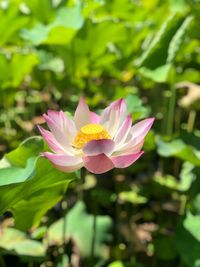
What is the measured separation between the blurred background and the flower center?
190 millimetres

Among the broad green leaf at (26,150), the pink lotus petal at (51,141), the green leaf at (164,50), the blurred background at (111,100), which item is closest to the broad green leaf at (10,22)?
the blurred background at (111,100)

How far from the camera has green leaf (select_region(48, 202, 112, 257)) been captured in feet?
3.84

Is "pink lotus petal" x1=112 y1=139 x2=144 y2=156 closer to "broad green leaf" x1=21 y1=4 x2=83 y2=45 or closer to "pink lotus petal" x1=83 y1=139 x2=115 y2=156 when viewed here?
"pink lotus petal" x1=83 y1=139 x2=115 y2=156

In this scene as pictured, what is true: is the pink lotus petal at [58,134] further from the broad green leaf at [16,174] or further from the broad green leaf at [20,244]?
the broad green leaf at [20,244]

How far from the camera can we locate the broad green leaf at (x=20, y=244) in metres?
1.03

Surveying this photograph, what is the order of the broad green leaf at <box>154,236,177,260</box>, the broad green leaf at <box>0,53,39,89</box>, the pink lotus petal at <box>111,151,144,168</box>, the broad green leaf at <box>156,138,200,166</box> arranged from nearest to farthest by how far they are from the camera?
the pink lotus petal at <box>111,151,144,168</box> → the broad green leaf at <box>156,138,200,166</box> → the broad green leaf at <box>154,236,177,260</box> → the broad green leaf at <box>0,53,39,89</box>

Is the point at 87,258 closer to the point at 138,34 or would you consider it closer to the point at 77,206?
the point at 77,206

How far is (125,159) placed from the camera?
2.21 feet

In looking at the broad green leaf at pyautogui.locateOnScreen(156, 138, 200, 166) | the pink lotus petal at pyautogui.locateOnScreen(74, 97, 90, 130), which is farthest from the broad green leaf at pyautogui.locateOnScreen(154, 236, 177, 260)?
the pink lotus petal at pyautogui.locateOnScreen(74, 97, 90, 130)

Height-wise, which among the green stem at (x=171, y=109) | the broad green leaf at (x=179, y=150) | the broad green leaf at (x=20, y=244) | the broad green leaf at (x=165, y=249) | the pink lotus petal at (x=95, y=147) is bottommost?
the broad green leaf at (x=165, y=249)

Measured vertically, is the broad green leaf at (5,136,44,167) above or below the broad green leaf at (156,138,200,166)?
above

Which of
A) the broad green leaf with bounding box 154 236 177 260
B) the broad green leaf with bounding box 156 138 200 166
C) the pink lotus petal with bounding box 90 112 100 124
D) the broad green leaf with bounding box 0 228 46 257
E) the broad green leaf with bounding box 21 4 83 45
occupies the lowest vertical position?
the broad green leaf with bounding box 154 236 177 260

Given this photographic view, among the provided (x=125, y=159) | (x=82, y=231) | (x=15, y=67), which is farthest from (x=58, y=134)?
(x=15, y=67)

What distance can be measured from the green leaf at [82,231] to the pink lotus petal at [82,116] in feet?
1.34
